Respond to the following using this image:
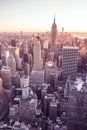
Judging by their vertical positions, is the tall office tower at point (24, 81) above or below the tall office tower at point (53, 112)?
above

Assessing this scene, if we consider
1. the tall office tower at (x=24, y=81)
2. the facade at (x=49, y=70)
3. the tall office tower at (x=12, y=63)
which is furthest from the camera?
the tall office tower at (x=12, y=63)

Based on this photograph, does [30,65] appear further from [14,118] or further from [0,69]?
[14,118]

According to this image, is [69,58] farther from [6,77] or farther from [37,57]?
[6,77]

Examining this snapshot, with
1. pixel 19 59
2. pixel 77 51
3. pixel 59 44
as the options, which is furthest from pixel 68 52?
pixel 19 59

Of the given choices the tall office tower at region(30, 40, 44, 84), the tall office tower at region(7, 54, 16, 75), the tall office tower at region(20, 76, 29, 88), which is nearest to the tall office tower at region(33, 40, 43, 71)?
the tall office tower at region(30, 40, 44, 84)

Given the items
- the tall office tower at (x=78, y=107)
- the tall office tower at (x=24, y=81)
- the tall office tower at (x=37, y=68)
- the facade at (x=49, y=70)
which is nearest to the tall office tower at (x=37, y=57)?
the tall office tower at (x=37, y=68)

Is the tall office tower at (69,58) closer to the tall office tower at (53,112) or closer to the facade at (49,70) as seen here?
the facade at (49,70)

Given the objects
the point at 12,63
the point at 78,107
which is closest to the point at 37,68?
the point at 12,63

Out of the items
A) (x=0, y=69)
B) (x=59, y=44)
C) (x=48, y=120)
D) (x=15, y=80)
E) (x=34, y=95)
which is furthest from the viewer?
(x=59, y=44)
